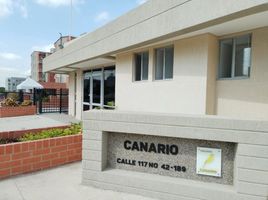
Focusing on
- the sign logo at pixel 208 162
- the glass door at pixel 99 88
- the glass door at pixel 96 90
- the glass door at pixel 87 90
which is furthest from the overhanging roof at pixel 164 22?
the glass door at pixel 87 90

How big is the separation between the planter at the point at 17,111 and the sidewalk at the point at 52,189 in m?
12.3

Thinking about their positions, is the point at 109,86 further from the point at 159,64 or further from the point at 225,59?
the point at 225,59

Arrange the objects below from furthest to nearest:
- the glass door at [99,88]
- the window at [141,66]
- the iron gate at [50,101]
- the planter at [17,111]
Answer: the iron gate at [50,101] < the planter at [17,111] < the glass door at [99,88] < the window at [141,66]

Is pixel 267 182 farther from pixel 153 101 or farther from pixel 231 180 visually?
pixel 153 101

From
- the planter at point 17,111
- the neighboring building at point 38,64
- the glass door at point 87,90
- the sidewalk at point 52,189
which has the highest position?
the neighboring building at point 38,64

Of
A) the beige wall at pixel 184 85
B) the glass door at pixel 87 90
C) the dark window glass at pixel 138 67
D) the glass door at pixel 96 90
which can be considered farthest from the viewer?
the glass door at pixel 87 90

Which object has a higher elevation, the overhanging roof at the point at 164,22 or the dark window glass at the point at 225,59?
the overhanging roof at the point at 164,22

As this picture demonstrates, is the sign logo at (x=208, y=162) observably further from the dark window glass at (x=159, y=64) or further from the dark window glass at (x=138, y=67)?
the dark window glass at (x=138, y=67)

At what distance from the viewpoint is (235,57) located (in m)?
6.50

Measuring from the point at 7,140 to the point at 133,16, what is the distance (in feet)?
18.5

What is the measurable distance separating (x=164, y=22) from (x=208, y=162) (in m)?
4.39

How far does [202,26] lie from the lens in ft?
18.5

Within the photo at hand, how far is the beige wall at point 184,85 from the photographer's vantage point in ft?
21.3

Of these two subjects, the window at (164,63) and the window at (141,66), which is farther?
the window at (141,66)
